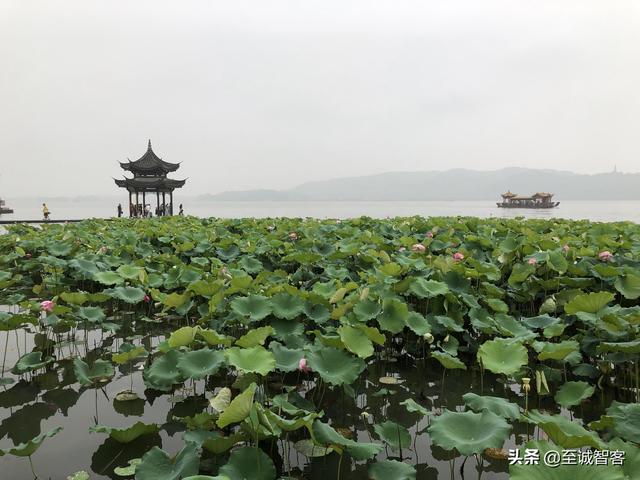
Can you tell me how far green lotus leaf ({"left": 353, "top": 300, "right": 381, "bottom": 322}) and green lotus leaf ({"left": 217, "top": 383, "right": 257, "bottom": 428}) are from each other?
4.93ft

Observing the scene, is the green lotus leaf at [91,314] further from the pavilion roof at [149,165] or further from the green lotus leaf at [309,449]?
the pavilion roof at [149,165]

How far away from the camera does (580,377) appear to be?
3.35m

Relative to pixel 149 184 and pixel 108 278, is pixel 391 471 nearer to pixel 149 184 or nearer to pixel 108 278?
pixel 108 278

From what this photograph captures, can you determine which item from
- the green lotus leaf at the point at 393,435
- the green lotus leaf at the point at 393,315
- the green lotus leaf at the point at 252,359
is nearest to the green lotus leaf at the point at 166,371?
the green lotus leaf at the point at 252,359

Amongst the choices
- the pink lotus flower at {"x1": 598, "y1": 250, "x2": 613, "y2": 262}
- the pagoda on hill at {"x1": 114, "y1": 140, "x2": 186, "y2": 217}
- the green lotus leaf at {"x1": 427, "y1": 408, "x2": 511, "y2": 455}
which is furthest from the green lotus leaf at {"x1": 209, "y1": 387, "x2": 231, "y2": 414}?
the pagoda on hill at {"x1": 114, "y1": 140, "x2": 186, "y2": 217}

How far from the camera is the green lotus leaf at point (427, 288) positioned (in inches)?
138

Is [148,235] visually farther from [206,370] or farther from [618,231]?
[618,231]

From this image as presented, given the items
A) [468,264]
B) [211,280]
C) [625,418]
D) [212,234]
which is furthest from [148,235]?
[625,418]

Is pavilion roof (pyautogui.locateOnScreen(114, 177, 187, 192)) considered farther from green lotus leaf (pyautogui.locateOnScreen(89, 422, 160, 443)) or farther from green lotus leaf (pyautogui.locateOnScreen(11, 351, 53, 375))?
green lotus leaf (pyautogui.locateOnScreen(89, 422, 160, 443))

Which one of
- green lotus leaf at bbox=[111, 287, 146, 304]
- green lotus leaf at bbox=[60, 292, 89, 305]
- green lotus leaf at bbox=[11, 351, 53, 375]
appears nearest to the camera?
green lotus leaf at bbox=[11, 351, 53, 375]

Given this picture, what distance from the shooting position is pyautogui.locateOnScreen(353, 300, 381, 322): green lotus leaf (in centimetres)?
314

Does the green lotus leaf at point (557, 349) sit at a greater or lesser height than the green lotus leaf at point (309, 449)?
greater

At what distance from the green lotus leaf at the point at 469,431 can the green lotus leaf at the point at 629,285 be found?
2.49 metres

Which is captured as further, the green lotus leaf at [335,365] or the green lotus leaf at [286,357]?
the green lotus leaf at [286,357]
